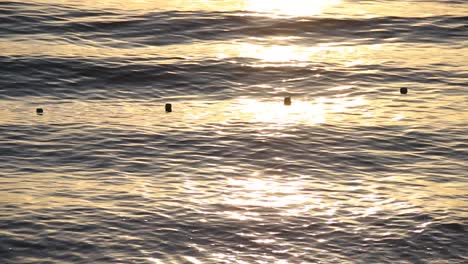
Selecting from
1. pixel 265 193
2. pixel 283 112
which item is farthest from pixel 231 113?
pixel 265 193

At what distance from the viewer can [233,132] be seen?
64.4ft

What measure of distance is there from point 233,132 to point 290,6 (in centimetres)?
1078

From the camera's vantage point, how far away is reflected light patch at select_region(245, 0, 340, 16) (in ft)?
94.4

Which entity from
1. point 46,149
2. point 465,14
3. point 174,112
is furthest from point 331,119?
point 465,14

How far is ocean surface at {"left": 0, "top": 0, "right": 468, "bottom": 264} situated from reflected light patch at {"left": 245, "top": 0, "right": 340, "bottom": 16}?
4.8 inches

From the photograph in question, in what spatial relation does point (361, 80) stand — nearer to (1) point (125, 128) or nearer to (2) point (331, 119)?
(2) point (331, 119)

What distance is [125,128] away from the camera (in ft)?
64.7

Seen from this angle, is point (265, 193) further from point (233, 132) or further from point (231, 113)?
point (231, 113)

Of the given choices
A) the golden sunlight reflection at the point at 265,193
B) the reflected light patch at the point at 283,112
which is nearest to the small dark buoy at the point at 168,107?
the reflected light patch at the point at 283,112

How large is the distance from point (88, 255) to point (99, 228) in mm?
924

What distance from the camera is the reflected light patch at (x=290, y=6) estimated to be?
2878cm

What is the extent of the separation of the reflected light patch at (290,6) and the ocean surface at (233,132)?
122 mm

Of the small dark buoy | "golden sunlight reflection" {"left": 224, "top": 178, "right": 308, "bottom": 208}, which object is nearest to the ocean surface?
"golden sunlight reflection" {"left": 224, "top": 178, "right": 308, "bottom": 208}

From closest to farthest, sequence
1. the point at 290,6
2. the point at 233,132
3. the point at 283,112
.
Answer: the point at 233,132, the point at 283,112, the point at 290,6
